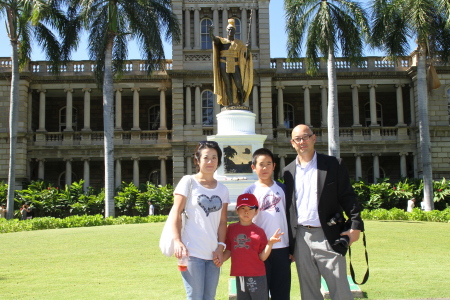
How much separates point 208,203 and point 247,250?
58cm

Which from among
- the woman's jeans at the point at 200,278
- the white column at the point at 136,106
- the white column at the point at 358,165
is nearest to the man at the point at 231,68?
the woman's jeans at the point at 200,278

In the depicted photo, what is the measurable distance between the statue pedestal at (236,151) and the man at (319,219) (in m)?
7.14

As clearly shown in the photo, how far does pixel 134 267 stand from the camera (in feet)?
29.3

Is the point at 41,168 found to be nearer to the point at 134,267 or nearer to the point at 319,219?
the point at 134,267

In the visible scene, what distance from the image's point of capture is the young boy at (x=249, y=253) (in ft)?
15.3

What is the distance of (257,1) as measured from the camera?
3183 centimetres

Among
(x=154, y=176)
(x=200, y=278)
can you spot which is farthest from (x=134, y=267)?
(x=154, y=176)

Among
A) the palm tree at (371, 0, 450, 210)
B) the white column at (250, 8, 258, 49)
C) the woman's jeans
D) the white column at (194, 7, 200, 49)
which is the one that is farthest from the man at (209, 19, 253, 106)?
the white column at (194, 7, 200, 49)

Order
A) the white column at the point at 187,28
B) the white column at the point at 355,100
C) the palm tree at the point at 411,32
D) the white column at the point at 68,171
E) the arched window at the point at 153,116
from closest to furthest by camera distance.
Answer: the palm tree at the point at 411,32, the white column at the point at 68,171, the white column at the point at 187,28, the white column at the point at 355,100, the arched window at the point at 153,116

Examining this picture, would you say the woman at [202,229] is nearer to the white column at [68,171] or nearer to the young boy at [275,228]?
the young boy at [275,228]

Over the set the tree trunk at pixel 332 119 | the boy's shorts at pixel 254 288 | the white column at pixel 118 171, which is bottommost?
the boy's shorts at pixel 254 288

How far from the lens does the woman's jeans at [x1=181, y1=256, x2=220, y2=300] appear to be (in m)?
4.48

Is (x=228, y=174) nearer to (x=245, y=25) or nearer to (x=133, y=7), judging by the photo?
(x=133, y=7)

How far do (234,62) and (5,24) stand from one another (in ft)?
48.4
